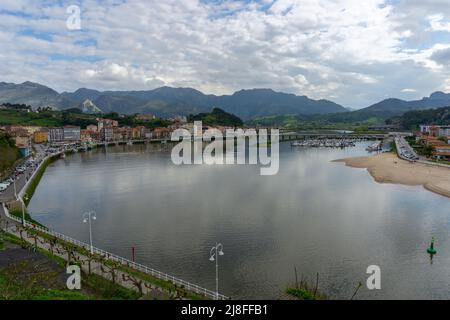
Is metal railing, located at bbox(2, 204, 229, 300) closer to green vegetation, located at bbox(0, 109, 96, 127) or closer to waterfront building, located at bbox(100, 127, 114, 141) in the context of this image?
waterfront building, located at bbox(100, 127, 114, 141)

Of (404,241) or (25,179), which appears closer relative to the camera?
(404,241)

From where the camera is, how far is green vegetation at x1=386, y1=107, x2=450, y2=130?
124787 mm

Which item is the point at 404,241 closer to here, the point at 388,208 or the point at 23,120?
the point at 388,208

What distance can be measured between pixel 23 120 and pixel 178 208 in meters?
93.3

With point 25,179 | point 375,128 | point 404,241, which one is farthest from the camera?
point 375,128

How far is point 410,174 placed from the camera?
1495 inches

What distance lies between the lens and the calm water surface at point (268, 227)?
570 inches

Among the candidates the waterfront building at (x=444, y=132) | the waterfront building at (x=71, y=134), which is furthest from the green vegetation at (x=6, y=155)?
the waterfront building at (x=444, y=132)

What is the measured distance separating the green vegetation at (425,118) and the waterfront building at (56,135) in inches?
4646

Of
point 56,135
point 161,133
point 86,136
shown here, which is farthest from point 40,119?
point 161,133

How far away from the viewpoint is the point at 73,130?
3622 inches

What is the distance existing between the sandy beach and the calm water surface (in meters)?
1.62
